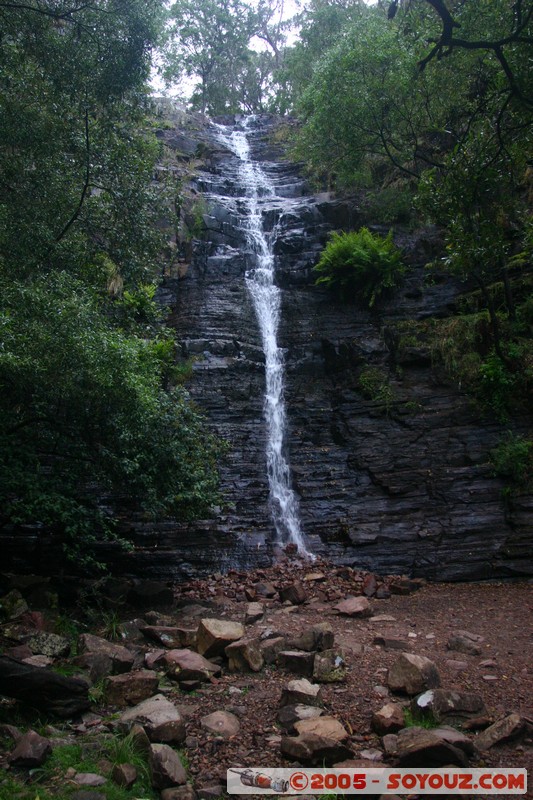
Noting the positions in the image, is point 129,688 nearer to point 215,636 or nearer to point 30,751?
point 215,636

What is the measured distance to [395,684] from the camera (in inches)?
221

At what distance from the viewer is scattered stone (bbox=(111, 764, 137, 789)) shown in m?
4.19

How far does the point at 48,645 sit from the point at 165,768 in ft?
8.59

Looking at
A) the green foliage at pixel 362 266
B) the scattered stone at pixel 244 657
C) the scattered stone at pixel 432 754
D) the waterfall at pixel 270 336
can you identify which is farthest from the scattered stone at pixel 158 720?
the green foliage at pixel 362 266

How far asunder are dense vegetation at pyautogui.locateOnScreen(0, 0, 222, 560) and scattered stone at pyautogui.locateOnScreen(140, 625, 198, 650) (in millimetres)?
1535

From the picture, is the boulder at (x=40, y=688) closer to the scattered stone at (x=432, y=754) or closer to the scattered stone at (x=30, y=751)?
the scattered stone at (x=30, y=751)

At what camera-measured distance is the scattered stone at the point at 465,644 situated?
22.7ft

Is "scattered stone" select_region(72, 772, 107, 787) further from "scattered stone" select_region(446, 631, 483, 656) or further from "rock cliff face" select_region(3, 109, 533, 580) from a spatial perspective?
"rock cliff face" select_region(3, 109, 533, 580)

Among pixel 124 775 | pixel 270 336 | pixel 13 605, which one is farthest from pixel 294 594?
pixel 270 336

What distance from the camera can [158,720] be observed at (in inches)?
192

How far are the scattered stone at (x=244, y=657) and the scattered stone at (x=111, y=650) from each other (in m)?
1.12

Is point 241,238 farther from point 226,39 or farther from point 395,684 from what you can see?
point 226,39

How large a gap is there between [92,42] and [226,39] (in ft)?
109

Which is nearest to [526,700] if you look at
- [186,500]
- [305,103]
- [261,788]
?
[261,788]
